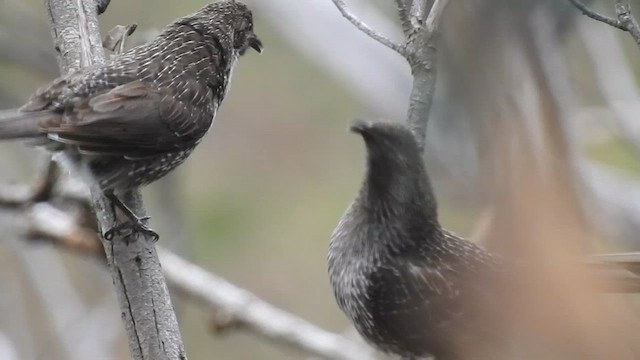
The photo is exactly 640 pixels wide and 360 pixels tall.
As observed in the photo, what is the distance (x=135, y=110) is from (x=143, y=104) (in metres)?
0.07

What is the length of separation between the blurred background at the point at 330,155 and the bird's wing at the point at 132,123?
764 millimetres

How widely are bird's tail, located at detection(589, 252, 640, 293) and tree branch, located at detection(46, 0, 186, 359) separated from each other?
1.35 meters

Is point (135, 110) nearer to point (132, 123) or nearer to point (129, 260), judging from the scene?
point (132, 123)

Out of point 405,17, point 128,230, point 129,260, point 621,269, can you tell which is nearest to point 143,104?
point 128,230

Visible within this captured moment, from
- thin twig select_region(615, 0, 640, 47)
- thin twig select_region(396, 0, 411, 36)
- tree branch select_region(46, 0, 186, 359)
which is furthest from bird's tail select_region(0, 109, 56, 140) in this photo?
thin twig select_region(615, 0, 640, 47)

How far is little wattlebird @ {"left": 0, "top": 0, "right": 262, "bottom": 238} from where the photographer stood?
287 cm

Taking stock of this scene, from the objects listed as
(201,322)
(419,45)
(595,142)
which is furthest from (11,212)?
(201,322)

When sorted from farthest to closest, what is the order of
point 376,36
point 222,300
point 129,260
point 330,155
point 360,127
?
point 330,155
point 222,300
point 129,260
point 376,36
point 360,127

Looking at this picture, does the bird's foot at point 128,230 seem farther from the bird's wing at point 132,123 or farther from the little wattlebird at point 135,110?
the bird's wing at point 132,123

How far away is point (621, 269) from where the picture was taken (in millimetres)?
1269

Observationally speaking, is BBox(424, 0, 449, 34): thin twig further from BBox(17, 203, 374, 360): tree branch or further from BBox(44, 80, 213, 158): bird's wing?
BBox(17, 203, 374, 360): tree branch

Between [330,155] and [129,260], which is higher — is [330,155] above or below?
above

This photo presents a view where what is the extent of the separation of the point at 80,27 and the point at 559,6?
5.30ft

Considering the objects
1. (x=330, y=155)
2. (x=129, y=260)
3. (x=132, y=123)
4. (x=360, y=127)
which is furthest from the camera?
(x=330, y=155)
